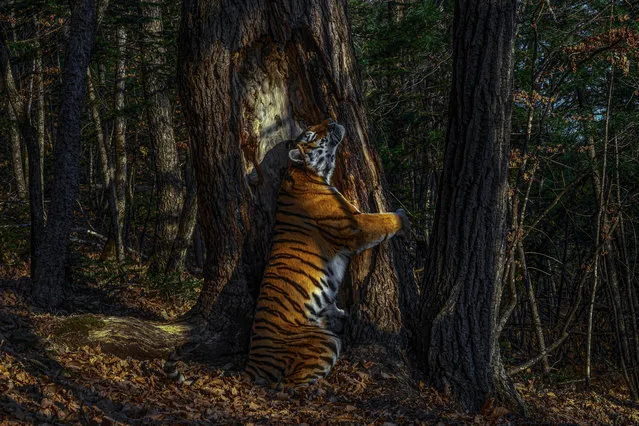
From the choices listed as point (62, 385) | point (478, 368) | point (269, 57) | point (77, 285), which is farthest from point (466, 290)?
point (77, 285)

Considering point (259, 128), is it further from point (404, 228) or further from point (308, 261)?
point (404, 228)

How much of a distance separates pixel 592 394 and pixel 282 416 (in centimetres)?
464

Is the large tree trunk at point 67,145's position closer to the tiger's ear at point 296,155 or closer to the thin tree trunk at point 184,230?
the tiger's ear at point 296,155

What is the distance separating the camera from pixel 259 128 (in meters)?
5.76

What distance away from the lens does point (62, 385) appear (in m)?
4.24

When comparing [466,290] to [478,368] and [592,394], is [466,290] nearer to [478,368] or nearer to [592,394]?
[478,368]

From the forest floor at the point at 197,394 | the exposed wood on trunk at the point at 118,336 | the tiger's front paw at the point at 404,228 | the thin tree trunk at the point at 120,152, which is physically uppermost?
the thin tree trunk at the point at 120,152

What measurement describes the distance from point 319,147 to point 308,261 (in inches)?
42.4

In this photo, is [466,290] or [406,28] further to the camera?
[406,28]

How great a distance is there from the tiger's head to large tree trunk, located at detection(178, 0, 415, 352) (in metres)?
0.11

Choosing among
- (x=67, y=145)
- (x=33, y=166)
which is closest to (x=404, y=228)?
(x=67, y=145)

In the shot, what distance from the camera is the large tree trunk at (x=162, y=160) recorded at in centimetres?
1037

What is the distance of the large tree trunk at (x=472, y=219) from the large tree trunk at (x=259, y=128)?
53 centimetres

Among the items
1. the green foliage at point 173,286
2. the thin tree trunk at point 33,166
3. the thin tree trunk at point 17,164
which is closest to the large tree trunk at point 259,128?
the thin tree trunk at point 33,166
